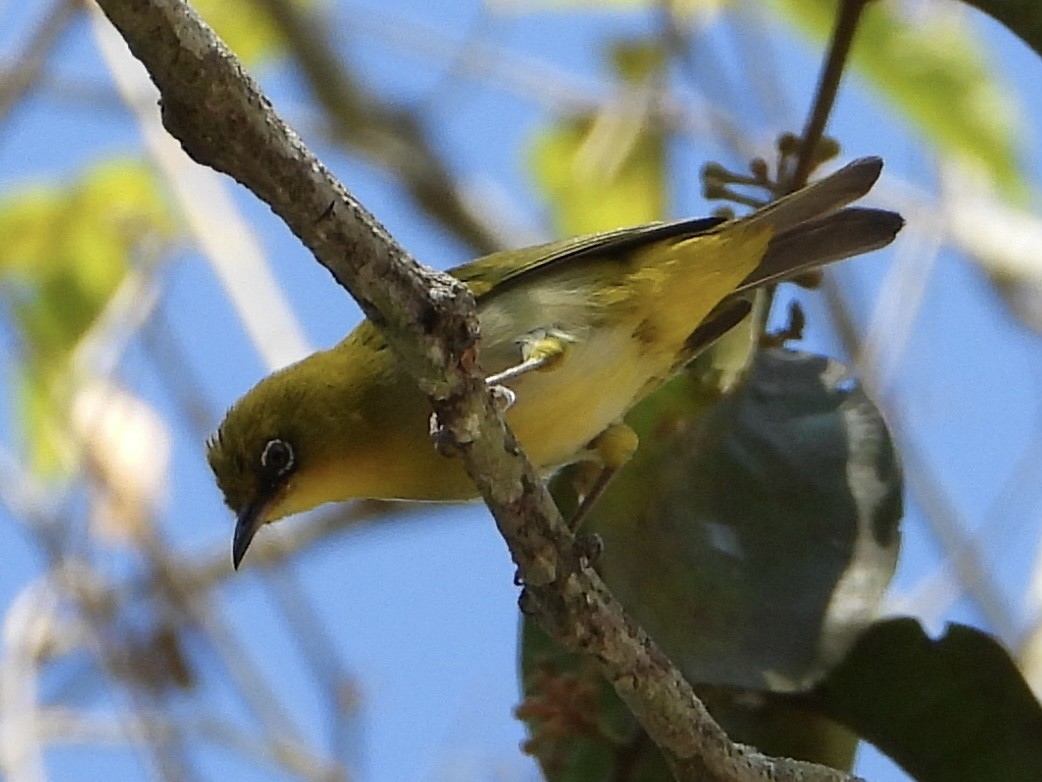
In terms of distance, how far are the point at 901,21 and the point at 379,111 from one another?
2585 millimetres

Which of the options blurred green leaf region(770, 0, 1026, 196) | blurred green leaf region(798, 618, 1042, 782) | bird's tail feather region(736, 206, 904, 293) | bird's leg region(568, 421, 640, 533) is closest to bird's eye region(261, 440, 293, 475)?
bird's leg region(568, 421, 640, 533)

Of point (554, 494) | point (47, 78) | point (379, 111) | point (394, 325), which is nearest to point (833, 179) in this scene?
point (554, 494)

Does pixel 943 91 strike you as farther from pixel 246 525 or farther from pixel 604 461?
pixel 246 525

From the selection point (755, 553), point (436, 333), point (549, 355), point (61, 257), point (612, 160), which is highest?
Answer: point (61, 257)

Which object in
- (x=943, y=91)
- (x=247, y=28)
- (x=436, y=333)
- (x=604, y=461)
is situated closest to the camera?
(x=436, y=333)

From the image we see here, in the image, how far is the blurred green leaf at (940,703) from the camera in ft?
7.93

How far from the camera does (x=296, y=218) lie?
181 cm

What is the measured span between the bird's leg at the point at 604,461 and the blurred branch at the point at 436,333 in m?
0.59

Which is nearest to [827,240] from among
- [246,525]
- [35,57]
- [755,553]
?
[755,553]

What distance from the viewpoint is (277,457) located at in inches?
121

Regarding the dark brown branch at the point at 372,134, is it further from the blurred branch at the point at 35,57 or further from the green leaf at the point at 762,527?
the green leaf at the point at 762,527

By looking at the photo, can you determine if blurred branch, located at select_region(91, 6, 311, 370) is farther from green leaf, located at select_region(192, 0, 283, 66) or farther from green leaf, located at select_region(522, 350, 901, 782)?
green leaf, located at select_region(522, 350, 901, 782)

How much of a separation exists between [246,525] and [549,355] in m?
0.68

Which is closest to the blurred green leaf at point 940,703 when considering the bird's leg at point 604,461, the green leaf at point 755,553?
the green leaf at point 755,553
